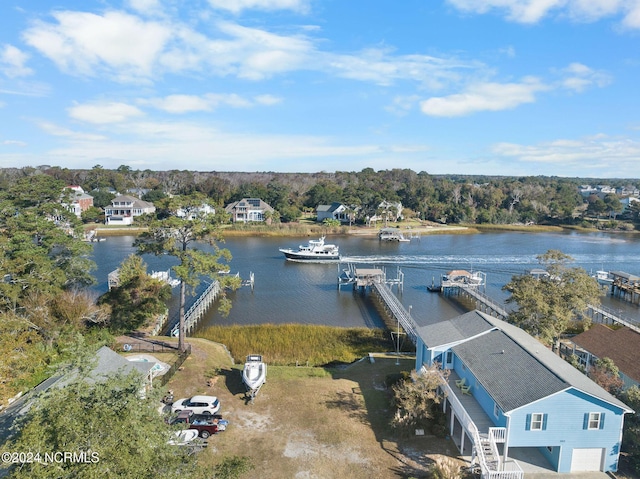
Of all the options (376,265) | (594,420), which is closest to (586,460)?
(594,420)

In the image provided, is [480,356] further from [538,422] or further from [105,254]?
[105,254]

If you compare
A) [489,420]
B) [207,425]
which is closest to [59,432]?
[207,425]

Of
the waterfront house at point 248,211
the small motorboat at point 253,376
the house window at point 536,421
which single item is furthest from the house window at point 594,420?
the waterfront house at point 248,211

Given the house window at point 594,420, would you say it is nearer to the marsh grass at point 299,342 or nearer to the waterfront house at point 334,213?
the marsh grass at point 299,342

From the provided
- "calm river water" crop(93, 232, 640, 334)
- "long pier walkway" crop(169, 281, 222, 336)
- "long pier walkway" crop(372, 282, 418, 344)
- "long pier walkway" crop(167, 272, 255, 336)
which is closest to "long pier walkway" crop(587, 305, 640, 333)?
"calm river water" crop(93, 232, 640, 334)

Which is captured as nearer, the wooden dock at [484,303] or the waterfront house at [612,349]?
the waterfront house at [612,349]

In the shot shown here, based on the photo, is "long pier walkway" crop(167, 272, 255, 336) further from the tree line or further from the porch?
the tree line

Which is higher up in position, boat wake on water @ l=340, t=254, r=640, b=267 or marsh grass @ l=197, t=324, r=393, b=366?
boat wake on water @ l=340, t=254, r=640, b=267
